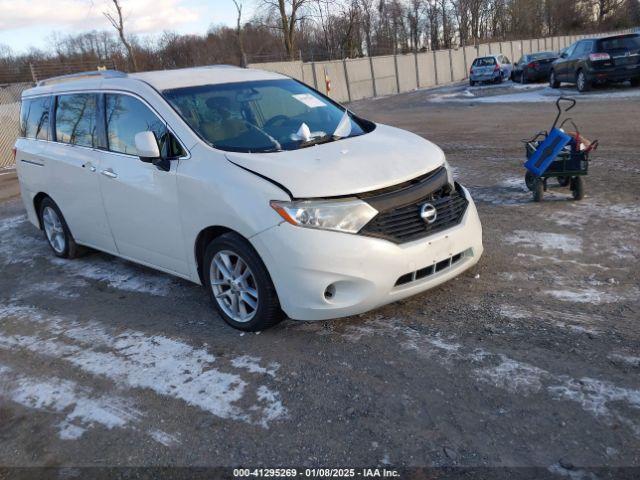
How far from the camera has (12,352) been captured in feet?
14.2

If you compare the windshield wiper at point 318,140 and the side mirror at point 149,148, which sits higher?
the side mirror at point 149,148

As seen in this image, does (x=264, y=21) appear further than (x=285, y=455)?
→ Yes

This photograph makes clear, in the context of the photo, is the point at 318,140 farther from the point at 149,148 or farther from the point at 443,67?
the point at 443,67

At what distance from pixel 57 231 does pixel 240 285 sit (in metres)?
3.29

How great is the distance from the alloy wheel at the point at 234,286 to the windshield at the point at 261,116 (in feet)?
2.68

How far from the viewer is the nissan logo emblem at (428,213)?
12.8 feet

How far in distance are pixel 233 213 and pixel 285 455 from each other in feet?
5.44

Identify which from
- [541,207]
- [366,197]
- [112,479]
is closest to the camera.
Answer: [112,479]

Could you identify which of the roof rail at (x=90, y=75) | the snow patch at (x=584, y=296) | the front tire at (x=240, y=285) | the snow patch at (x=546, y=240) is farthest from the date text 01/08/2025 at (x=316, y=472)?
the roof rail at (x=90, y=75)

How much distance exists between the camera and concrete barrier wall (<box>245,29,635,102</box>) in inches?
1125

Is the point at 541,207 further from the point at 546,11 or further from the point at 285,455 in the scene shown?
the point at 546,11

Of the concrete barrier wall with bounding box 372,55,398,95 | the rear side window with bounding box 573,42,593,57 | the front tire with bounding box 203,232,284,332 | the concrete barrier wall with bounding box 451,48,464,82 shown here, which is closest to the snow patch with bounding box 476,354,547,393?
the front tire with bounding box 203,232,284,332

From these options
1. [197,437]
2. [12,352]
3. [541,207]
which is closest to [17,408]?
[12,352]

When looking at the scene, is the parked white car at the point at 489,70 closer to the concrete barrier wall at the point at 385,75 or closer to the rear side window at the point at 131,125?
the concrete barrier wall at the point at 385,75
